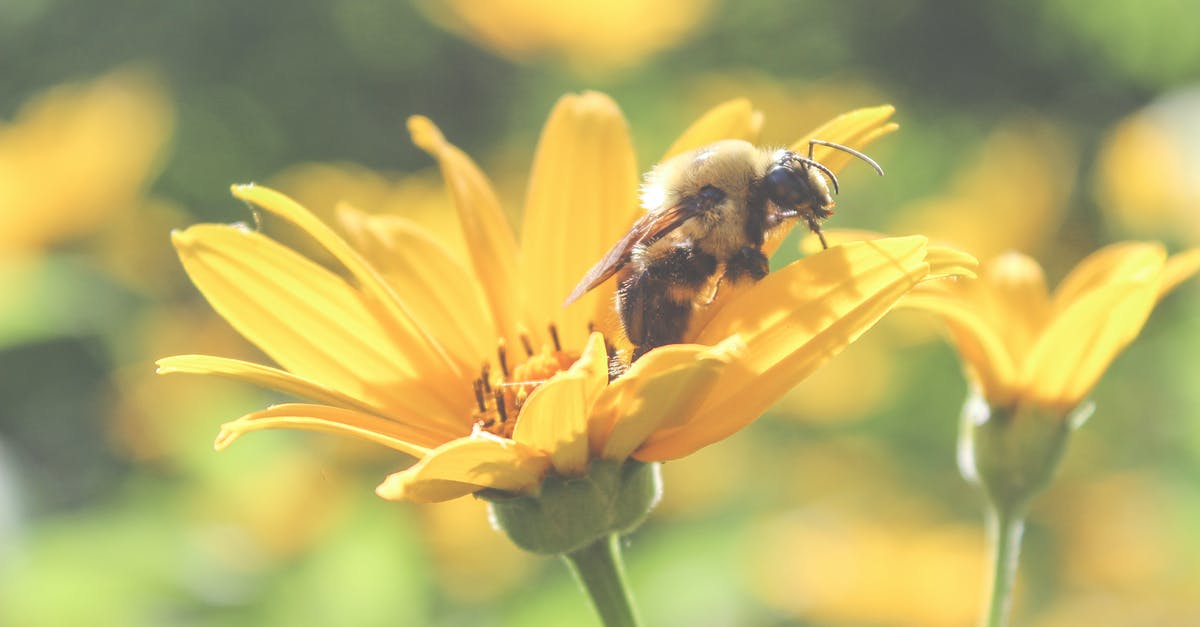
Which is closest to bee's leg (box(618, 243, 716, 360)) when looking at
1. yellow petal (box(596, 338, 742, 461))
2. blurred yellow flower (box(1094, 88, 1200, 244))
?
yellow petal (box(596, 338, 742, 461))

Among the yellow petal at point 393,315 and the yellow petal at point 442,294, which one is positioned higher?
the yellow petal at point 442,294

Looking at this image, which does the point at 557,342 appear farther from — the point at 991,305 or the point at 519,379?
the point at 991,305

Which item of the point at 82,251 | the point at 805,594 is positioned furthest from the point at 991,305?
the point at 82,251

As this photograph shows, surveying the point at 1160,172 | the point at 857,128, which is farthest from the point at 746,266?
the point at 1160,172

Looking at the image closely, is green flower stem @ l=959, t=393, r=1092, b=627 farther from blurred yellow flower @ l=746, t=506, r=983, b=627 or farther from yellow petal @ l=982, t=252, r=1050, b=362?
blurred yellow flower @ l=746, t=506, r=983, b=627

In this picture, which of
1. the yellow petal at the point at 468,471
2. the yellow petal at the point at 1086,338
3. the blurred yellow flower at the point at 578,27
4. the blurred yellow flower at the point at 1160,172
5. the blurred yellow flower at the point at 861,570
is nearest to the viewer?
the yellow petal at the point at 468,471

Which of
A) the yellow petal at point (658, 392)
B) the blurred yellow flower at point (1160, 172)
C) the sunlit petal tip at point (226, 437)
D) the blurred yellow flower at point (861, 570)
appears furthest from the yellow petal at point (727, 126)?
the blurred yellow flower at point (1160, 172)

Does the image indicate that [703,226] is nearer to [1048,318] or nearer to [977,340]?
[977,340]

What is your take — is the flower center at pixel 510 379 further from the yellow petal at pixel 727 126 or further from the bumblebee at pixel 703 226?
the yellow petal at pixel 727 126

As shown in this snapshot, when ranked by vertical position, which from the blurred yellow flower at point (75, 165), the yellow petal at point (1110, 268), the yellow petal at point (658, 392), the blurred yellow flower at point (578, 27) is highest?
the blurred yellow flower at point (578, 27)
